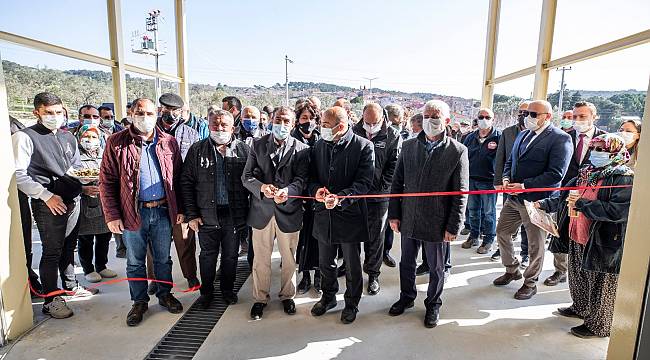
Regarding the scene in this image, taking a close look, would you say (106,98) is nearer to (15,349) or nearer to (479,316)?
(15,349)

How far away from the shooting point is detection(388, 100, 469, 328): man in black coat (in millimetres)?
2672

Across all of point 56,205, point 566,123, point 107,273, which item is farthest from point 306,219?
point 566,123

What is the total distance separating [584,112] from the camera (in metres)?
3.63

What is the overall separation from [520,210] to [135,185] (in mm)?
3277

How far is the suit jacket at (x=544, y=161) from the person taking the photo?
314cm

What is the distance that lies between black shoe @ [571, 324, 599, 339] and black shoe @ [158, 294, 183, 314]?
304cm

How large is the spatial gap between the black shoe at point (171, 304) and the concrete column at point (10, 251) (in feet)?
2.97

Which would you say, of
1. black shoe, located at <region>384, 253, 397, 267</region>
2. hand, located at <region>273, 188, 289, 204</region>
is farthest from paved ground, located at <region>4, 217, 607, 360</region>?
hand, located at <region>273, 188, 289, 204</region>

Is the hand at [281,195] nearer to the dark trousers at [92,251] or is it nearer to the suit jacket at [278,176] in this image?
the suit jacket at [278,176]

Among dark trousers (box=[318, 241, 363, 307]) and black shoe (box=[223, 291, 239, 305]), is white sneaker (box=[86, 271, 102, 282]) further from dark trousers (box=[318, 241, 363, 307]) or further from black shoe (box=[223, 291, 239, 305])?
dark trousers (box=[318, 241, 363, 307])

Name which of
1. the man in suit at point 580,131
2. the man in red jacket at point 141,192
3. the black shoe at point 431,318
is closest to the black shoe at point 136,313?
the man in red jacket at point 141,192

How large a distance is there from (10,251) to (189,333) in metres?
1.37

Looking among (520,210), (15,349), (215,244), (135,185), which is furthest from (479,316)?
(15,349)

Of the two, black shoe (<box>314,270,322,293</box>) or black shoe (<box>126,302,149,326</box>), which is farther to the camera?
black shoe (<box>314,270,322,293</box>)
